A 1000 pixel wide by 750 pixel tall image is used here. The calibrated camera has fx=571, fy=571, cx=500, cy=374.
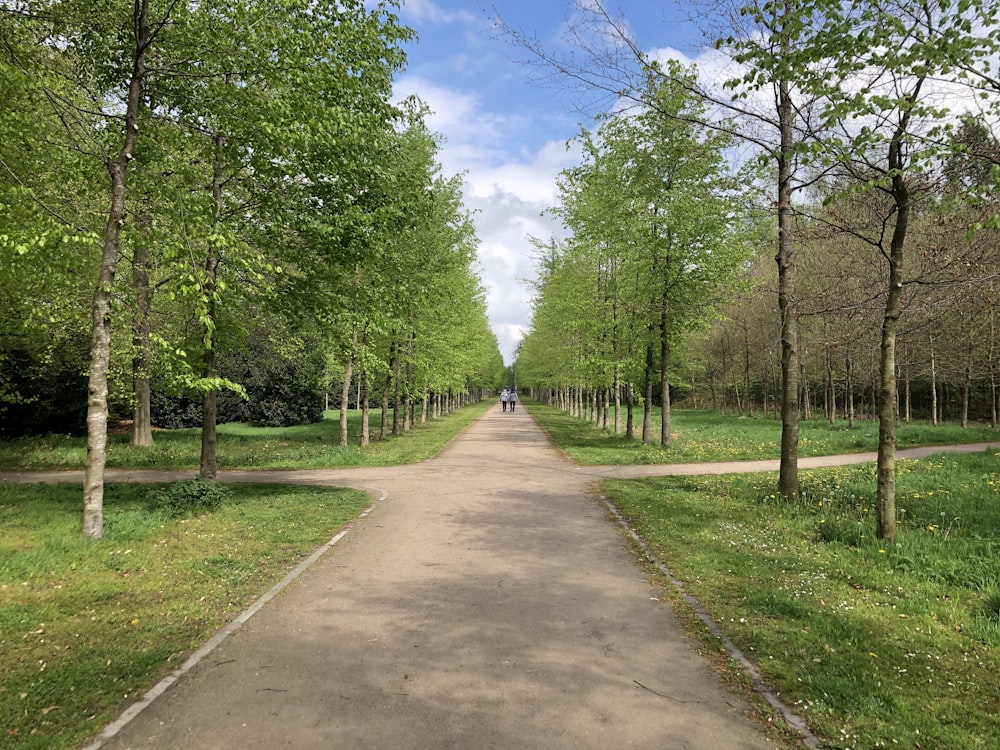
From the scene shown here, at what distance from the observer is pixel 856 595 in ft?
19.0

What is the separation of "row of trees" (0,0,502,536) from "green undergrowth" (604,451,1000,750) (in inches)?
261

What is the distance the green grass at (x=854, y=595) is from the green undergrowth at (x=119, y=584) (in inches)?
176

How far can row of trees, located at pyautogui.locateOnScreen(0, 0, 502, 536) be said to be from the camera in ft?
24.7

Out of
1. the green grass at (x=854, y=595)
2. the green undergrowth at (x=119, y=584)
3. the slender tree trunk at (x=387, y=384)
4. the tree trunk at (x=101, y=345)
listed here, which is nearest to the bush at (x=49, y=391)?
the slender tree trunk at (x=387, y=384)

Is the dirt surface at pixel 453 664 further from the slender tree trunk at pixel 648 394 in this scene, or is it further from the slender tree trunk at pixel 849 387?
the slender tree trunk at pixel 849 387

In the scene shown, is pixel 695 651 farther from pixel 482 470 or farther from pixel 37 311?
pixel 482 470

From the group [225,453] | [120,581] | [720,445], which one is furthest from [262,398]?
[120,581]

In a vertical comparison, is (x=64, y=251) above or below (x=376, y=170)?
below

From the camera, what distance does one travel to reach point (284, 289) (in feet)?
34.7

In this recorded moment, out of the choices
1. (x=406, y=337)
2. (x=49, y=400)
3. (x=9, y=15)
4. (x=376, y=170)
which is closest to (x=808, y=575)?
(x=376, y=170)

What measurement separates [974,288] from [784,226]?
9.18ft

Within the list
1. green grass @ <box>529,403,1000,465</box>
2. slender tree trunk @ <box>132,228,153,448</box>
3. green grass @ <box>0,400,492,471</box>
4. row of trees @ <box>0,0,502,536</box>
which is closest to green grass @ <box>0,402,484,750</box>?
row of trees @ <box>0,0,502,536</box>

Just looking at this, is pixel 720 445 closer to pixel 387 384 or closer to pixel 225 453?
pixel 387 384

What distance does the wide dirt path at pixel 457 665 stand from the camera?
3.45 metres
